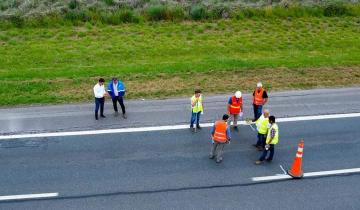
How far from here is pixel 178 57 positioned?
2253 centimetres

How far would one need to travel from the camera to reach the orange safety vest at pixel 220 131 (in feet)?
43.5

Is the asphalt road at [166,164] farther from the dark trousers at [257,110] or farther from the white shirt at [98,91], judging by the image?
the white shirt at [98,91]

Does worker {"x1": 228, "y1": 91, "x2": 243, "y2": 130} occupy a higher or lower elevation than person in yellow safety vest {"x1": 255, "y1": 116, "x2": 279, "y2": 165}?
higher

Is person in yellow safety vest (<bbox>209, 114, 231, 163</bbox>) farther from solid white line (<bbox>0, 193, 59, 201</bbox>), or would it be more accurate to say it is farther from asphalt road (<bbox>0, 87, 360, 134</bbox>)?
solid white line (<bbox>0, 193, 59, 201</bbox>)

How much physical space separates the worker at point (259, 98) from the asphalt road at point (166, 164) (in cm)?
85

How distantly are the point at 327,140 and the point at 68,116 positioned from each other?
8.47 m

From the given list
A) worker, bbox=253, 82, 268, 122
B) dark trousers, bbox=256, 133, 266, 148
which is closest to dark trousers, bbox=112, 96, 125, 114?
worker, bbox=253, 82, 268, 122

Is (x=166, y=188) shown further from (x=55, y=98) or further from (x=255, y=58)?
(x=255, y=58)

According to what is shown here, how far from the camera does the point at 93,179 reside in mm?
12867

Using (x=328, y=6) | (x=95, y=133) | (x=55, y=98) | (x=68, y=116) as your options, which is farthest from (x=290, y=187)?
(x=328, y=6)

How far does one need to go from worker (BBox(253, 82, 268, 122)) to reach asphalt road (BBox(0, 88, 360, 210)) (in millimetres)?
850

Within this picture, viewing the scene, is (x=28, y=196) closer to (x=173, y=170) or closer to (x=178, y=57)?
(x=173, y=170)

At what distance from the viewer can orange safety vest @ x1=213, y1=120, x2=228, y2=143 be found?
13258 millimetres

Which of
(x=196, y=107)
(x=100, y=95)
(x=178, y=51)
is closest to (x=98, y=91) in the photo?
(x=100, y=95)
